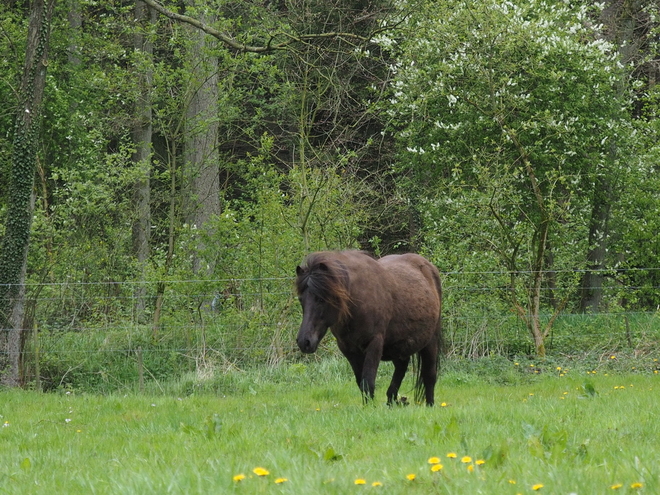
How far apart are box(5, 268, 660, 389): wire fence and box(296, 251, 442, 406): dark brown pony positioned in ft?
11.7

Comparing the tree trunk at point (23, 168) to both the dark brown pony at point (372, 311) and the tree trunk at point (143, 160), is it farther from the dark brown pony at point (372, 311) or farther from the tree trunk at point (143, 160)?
the dark brown pony at point (372, 311)

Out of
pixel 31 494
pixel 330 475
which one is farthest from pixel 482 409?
pixel 31 494

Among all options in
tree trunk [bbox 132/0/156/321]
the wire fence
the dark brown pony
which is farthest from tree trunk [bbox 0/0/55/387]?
the dark brown pony

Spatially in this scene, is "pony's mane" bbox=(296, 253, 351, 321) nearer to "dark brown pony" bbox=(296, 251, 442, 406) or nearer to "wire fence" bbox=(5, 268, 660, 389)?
"dark brown pony" bbox=(296, 251, 442, 406)

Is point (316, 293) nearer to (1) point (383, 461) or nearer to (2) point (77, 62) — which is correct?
(1) point (383, 461)

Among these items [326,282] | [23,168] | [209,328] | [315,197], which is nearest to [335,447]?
[326,282]

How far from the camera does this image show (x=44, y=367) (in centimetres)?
1258

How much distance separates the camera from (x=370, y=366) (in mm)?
8344

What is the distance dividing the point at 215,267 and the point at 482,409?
7.65m

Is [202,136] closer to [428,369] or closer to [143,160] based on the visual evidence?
[143,160]

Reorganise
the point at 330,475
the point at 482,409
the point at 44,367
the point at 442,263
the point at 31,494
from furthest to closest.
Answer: the point at 442,263 < the point at 44,367 < the point at 482,409 < the point at 31,494 < the point at 330,475

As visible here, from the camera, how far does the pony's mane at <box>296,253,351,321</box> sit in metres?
7.92

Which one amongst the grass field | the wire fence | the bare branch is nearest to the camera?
the grass field

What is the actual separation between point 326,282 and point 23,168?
23.7 feet
